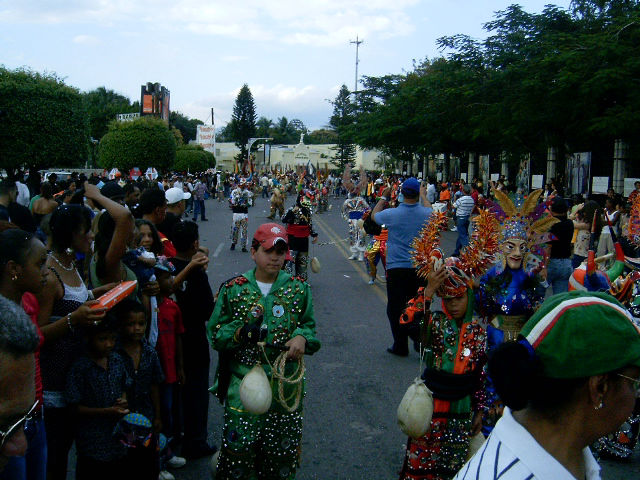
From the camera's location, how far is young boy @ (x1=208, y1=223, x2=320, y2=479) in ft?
12.5

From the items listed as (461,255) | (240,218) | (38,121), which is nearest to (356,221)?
(240,218)

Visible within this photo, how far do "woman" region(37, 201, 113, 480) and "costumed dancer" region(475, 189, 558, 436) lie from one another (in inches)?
114

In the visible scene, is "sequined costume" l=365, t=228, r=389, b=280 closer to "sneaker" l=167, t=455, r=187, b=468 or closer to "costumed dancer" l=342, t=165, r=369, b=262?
"costumed dancer" l=342, t=165, r=369, b=262

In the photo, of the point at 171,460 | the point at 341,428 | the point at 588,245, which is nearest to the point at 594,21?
the point at 588,245

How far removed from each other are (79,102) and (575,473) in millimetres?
35528

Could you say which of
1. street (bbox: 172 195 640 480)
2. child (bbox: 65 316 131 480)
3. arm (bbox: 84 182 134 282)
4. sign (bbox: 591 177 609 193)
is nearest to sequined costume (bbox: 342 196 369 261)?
street (bbox: 172 195 640 480)

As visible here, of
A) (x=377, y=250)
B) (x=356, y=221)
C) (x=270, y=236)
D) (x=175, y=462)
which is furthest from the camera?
(x=356, y=221)

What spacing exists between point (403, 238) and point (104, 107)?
9155 centimetres

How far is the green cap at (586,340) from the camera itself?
66.6 inches

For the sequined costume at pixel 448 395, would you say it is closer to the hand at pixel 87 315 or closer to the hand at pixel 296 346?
the hand at pixel 296 346

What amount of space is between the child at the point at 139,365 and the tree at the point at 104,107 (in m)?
75.7

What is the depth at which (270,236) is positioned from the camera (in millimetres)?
4039

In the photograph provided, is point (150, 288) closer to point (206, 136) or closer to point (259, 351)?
point (259, 351)

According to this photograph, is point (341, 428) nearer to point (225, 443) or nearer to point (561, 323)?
point (225, 443)
